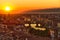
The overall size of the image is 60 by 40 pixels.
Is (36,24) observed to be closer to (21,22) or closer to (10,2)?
(21,22)

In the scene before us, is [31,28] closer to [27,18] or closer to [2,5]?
[27,18]

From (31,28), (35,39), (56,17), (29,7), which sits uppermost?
(29,7)

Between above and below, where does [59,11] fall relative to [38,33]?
above

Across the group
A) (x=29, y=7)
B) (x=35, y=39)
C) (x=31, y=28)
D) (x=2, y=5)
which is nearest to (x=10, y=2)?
(x=2, y=5)

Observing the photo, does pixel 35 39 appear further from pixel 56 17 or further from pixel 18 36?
pixel 56 17

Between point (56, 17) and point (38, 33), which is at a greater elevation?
point (56, 17)

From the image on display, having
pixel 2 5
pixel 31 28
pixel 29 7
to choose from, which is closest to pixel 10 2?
→ pixel 2 5

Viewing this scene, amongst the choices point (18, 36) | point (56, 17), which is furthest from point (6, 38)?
point (56, 17)
